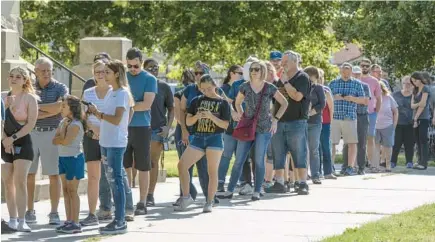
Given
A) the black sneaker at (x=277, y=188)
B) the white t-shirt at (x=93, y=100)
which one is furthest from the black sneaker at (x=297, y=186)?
the white t-shirt at (x=93, y=100)

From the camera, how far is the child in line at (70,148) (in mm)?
11250

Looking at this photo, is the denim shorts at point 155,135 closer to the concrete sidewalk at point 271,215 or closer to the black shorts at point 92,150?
the concrete sidewalk at point 271,215

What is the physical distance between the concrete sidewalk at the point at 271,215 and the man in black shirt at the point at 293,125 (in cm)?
38

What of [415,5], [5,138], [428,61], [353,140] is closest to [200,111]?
[5,138]

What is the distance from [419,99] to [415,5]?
10.4 m

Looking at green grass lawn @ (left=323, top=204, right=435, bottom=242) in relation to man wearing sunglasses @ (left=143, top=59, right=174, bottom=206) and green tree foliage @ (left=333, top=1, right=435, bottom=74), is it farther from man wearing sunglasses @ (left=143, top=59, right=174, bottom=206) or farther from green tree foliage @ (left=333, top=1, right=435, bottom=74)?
green tree foliage @ (left=333, top=1, right=435, bottom=74)

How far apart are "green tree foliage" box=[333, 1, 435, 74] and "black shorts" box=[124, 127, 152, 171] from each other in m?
18.8

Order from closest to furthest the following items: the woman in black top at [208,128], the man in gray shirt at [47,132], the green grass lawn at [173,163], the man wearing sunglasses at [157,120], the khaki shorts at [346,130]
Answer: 1. the man in gray shirt at [47,132]
2. the woman in black top at [208,128]
3. the man wearing sunglasses at [157,120]
4. the khaki shorts at [346,130]
5. the green grass lawn at [173,163]

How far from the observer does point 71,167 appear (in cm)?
1130

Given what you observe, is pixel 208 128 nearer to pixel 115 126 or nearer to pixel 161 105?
pixel 161 105

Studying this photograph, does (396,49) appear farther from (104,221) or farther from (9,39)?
(104,221)

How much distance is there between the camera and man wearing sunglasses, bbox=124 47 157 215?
12.5m

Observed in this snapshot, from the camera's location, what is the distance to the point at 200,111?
42.7 feet

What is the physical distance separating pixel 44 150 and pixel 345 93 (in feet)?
25.1
